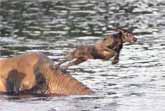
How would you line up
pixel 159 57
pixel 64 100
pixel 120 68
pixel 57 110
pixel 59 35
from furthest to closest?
pixel 59 35 → pixel 159 57 → pixel 120 68 → pixel 64 100 → pixel 57 110

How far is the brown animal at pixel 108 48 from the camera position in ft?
39.2

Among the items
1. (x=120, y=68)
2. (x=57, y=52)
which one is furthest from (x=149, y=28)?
(x=120, y=68)

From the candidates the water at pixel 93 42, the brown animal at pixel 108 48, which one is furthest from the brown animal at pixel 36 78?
the brown animal at pixel 108 48

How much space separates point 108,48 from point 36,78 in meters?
1.57

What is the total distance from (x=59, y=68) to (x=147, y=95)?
163 cm

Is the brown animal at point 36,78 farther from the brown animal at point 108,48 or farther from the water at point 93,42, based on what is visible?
the brown animal at point 108,48

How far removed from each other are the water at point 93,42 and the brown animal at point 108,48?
0.74 metres

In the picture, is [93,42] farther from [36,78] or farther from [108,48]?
[108,48]

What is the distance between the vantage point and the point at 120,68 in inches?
615

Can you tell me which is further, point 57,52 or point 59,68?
point 57,52

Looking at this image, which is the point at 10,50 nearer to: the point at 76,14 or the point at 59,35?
the point at 59,35

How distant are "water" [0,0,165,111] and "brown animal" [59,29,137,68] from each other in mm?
744

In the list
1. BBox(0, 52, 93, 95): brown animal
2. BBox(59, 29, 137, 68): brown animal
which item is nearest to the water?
BBox(0, 52, 93, 95): brown animal

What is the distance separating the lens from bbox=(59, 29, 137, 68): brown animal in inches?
470
